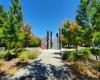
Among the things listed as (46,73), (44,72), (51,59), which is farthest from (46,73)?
(51,59)

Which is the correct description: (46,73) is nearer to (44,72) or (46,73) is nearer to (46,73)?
(46,73)

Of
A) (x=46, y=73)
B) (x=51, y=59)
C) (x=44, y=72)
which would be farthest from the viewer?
(x=51, y=59)

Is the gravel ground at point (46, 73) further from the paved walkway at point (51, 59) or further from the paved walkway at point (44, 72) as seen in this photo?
the paved walkway at point (51, 59)

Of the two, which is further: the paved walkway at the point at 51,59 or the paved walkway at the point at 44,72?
the paved walkway at the point at 51,59

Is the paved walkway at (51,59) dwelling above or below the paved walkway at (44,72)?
above

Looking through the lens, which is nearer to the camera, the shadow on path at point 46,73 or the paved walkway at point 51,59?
the shadow on path at point 46,73

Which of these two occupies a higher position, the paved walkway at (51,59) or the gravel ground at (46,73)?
the paved walkway at (51,59)

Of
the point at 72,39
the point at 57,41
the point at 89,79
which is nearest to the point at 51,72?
the point at 89,79

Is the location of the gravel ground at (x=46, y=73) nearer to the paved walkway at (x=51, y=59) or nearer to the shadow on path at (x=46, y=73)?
the shadow on path at (x=46, y=73)

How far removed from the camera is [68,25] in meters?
26.1

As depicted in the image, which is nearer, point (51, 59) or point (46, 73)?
point (46, 73)

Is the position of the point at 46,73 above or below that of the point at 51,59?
below

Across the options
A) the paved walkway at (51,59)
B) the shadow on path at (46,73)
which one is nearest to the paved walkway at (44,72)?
the shadow on path at (46,73)

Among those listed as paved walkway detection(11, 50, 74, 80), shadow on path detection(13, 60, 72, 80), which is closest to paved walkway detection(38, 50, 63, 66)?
paved walkway detection(11, 50, 74, 80)
